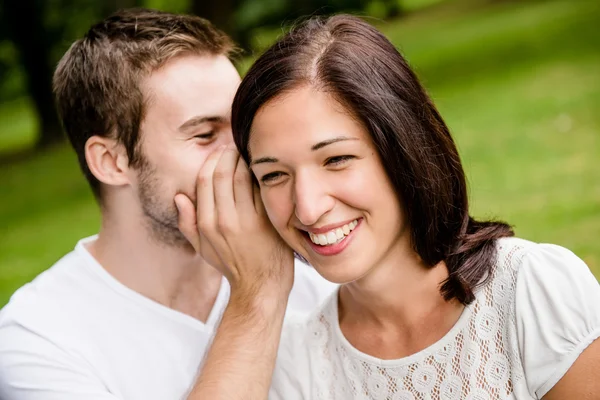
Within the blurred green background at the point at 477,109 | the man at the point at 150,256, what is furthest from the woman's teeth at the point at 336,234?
the blurred green background at the point at 477,109

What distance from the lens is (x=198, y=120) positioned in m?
3.68

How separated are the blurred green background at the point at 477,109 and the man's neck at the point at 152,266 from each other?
140 cm

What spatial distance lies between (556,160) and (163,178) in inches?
262

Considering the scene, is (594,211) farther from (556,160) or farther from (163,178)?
(163,178)

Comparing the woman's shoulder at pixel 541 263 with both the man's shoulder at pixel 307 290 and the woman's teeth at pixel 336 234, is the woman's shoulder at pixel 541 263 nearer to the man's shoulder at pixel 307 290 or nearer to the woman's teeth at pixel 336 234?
the woman's teeth at pixel 336 234

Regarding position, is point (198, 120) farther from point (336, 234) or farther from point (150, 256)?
point (336, 234)

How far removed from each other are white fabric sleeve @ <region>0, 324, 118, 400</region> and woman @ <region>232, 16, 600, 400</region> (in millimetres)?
1030

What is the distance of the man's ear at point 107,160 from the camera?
3.88m

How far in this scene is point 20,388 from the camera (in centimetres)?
330

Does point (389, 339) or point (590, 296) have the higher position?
point (590, 296)

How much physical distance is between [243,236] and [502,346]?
114 centimetres

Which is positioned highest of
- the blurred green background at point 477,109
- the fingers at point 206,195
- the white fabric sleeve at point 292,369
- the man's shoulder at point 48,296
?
the fingers at point 206,195

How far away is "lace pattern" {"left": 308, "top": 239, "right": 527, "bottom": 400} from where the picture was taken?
2705mm

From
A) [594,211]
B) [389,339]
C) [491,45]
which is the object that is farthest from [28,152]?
[389,339]
